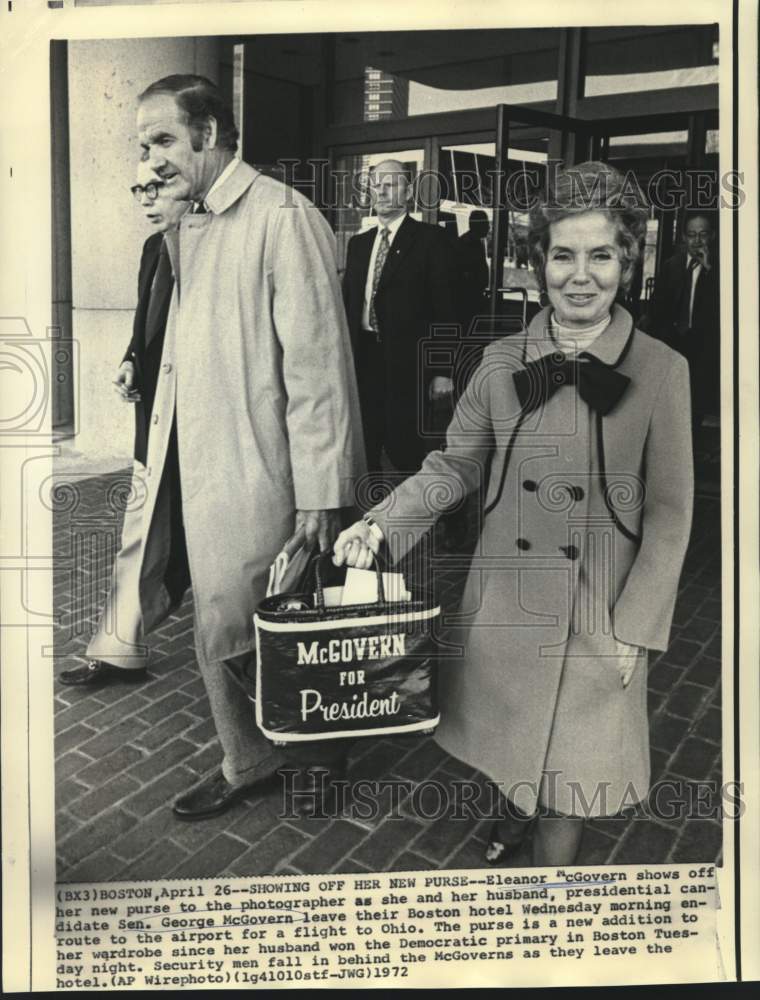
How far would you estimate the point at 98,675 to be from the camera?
2.94 meters

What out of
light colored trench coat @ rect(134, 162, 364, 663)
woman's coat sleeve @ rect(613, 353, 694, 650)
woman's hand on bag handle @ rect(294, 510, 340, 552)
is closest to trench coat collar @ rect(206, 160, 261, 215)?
light colored trench coat @ rect(134, 162, 364, 663)

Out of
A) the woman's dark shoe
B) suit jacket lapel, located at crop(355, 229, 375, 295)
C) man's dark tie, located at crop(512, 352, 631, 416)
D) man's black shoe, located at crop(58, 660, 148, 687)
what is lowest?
the woman's dark shoe

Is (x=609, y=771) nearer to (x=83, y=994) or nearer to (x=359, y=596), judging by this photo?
(x=359, y=596)

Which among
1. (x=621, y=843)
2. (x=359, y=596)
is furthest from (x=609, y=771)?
(x=359, y=596)

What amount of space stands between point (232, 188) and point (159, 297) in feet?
1.36

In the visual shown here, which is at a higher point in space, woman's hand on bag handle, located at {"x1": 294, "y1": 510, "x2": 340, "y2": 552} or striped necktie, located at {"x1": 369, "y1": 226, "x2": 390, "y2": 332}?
striped necktie, located at {"x1": 369, "y1": 226, "x2": 390, "y2": 332}

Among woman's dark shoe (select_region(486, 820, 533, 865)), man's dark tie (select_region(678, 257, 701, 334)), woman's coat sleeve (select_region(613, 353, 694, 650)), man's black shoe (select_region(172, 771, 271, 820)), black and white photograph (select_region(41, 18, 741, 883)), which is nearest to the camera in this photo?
woman's coat sleeve (select_region(613, 353, 694, 650))

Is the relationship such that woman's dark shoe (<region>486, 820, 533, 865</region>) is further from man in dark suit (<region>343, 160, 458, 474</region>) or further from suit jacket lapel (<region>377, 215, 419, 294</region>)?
suit jacket lapel (<region>377, 215, 419, 294</region>)

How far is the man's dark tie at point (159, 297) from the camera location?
2.60m

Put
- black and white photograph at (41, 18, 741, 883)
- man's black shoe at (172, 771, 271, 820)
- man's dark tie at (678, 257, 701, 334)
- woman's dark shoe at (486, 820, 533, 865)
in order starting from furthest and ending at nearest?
man's black shoe at (172, 771, 271, 820) < woman's dark shoe at (486, 820, 533, 865) < man's dark tie at (678, 257, 701, 334) < black and white photograph at (41, 18, 741, 883)

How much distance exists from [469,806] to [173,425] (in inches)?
62.7

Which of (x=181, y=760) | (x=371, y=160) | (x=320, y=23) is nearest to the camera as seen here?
(x=320, y=23)

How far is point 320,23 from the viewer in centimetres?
243

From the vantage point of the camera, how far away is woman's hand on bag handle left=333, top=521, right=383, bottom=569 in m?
2.48
